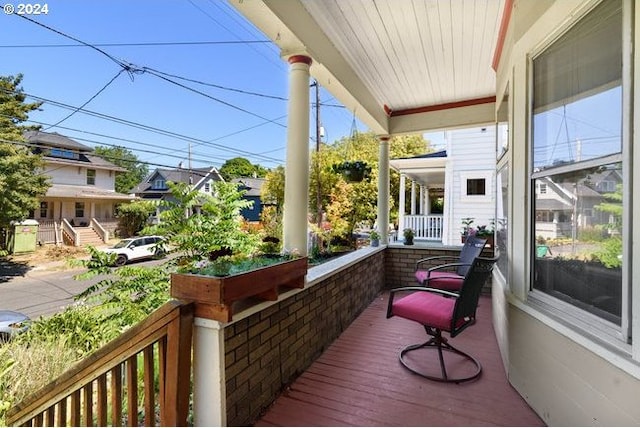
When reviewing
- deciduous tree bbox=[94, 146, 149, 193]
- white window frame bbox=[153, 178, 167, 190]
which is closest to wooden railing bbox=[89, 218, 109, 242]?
white window frame bbox=[153, 178, 167, 190]

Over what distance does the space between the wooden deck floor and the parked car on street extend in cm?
433

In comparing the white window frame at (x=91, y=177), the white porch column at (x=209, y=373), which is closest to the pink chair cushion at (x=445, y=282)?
the white porch column at (x=209, y=373)

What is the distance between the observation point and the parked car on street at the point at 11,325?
13.9ft

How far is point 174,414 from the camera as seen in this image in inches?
52.7

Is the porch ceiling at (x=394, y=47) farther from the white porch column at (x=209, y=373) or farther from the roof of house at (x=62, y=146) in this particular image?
the roof of house at (x=62, y=146)

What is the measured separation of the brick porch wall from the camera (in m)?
1.56

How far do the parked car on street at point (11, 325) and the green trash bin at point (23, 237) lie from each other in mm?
9528

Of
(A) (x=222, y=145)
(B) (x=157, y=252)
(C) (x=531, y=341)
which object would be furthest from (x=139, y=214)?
(C) (x=531, y=341)

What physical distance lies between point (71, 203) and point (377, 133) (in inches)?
708

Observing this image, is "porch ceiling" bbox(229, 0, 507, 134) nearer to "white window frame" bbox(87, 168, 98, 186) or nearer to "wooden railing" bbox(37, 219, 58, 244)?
"wooden railing" bbox(37, 219, 58, 244)

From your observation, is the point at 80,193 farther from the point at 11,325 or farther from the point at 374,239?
the point at 374,239

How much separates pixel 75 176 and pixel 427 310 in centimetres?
2096

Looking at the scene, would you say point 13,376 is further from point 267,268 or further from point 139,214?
point 139,214

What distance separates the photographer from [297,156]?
7.72 feet
